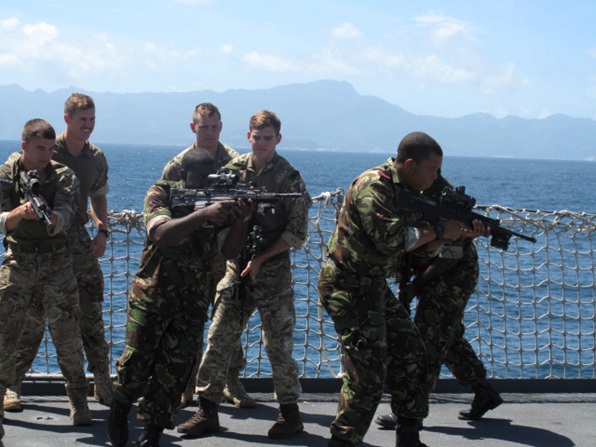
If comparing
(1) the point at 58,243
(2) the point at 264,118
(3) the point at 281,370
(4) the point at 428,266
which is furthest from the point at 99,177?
(4) the point at 428,266

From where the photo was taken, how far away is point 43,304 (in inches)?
263

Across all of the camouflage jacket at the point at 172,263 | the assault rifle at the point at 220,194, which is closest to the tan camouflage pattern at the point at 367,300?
the assault rifle at the point at 220,194

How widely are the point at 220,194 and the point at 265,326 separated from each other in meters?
1.30

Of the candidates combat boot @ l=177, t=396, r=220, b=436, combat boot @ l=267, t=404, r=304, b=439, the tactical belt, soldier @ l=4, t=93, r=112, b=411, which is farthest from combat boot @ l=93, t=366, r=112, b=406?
combat boot @ l=267, t=404, r=304, b=439

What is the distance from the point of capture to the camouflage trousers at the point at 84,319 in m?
6.96

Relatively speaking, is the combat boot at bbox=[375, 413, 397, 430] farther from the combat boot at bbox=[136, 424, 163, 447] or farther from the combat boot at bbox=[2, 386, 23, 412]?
the combat boot at bbox=[2, 386, 23, 412]

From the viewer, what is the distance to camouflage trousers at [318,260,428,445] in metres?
5.76

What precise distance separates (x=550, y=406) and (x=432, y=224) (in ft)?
8.28

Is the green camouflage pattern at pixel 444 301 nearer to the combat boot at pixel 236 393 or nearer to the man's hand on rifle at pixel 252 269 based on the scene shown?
the man's hand on rifle at pixel 252 269

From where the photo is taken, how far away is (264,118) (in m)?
6.85

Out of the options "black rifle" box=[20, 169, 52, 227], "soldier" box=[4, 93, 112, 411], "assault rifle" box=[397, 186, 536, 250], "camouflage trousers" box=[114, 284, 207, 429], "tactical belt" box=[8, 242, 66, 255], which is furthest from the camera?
"soldier" box=[4, 93, 112, 411]

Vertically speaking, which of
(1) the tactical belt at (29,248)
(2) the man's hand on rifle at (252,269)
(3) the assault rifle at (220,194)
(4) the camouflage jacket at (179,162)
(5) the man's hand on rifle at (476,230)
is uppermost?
(4) the camouflage jacket at (179,162)

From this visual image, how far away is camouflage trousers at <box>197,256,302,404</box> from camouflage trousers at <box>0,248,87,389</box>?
2.87 feet

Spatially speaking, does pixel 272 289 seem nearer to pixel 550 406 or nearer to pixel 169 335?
pixel 169 335
